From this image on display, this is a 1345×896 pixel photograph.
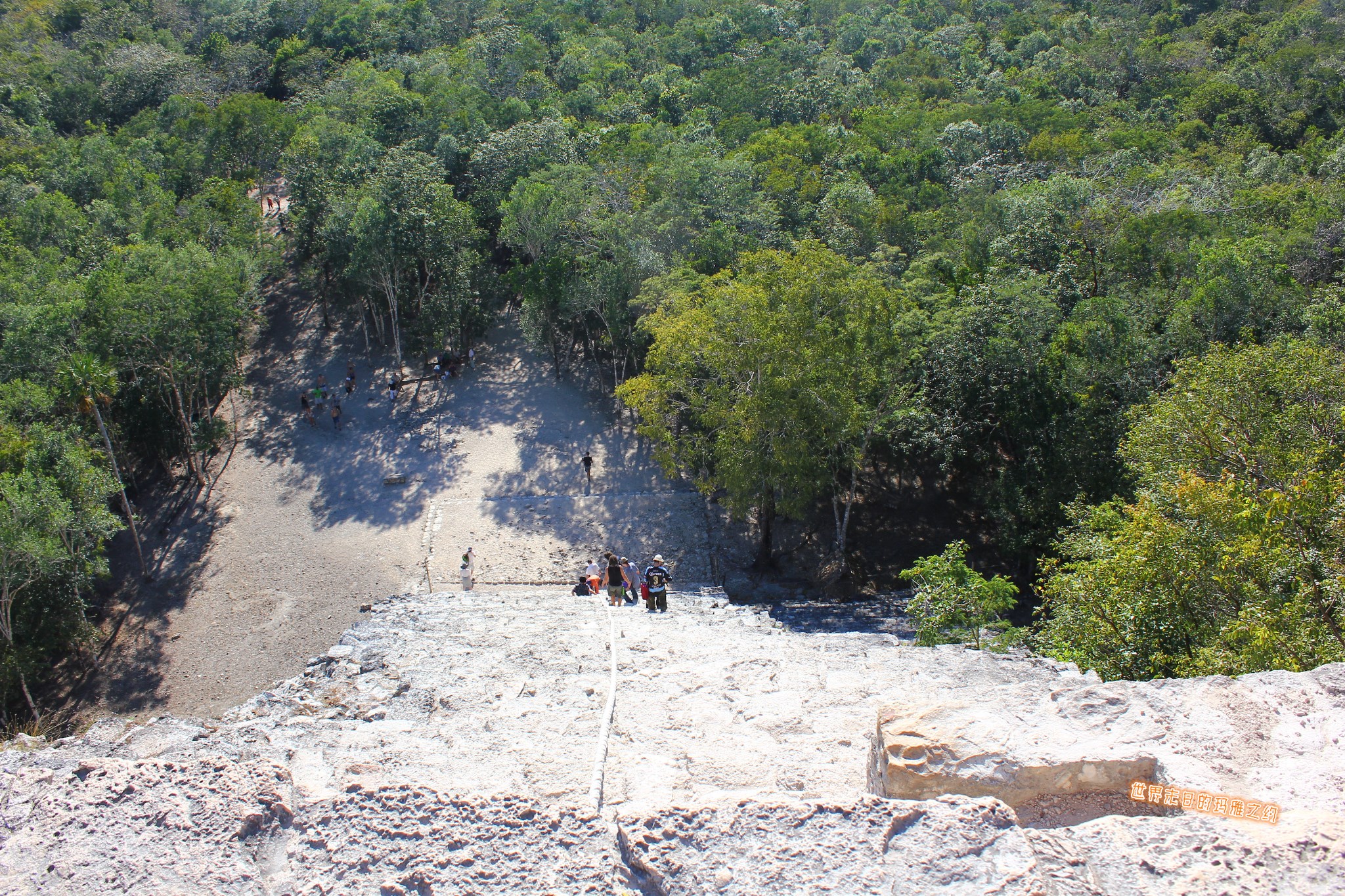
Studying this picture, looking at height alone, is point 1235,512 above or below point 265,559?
above

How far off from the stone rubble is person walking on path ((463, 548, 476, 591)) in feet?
41.0

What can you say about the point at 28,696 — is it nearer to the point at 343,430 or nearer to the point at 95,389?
the point at 95,389

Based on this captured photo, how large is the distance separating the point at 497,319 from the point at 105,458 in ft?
54.2

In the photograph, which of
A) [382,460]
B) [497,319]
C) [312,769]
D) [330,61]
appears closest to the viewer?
[312,769]

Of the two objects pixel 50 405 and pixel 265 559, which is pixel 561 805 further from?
pixel 50 405

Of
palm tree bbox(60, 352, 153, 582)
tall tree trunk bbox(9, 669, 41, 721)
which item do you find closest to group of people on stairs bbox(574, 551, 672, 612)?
Result: tall tree trunk bbox(9, 669, 41, 721)

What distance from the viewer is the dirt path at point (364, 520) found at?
2291 cm

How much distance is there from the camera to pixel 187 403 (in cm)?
3025

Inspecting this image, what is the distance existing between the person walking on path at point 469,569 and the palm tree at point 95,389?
941cm

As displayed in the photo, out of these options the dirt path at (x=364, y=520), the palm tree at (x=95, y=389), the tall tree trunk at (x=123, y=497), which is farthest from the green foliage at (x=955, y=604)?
the tall tree trunk at (x=123, y=497)

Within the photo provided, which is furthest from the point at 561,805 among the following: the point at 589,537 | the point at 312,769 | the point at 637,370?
the point at 637,370

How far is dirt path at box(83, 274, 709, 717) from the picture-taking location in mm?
22906

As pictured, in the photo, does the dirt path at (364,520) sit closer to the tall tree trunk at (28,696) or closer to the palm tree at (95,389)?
the palm tree at (95,389)

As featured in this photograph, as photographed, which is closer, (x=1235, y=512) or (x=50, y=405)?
(x=1235, y=512)
